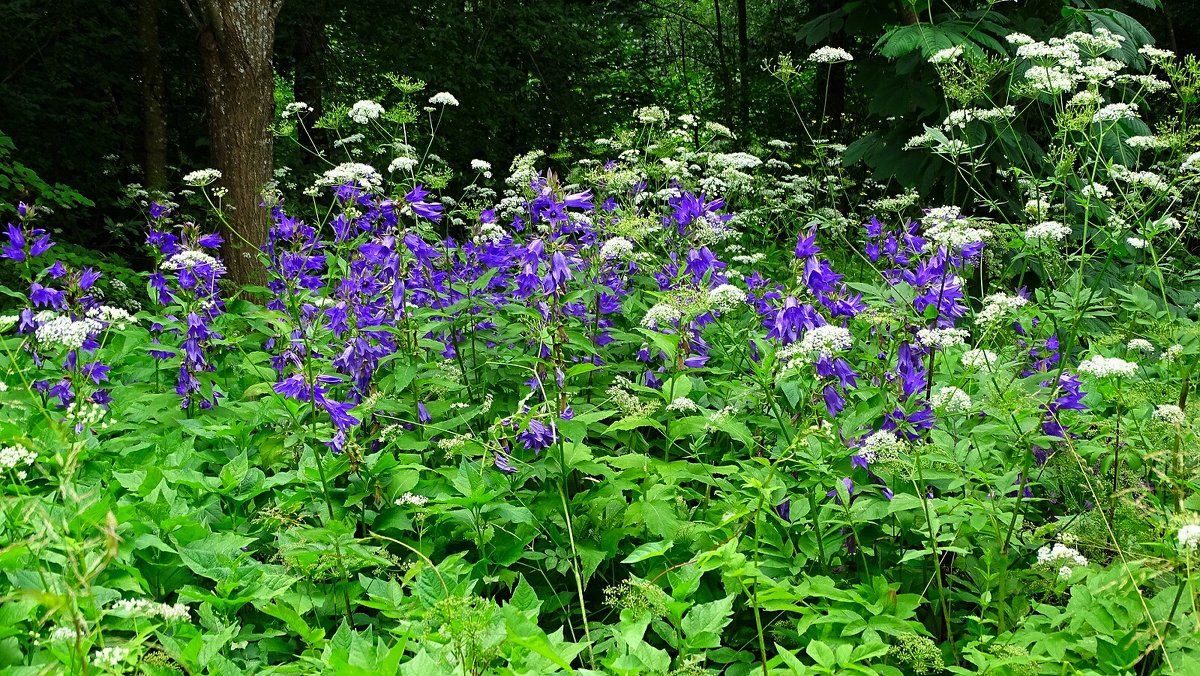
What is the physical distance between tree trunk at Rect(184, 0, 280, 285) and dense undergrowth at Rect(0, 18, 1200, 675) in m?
2.10

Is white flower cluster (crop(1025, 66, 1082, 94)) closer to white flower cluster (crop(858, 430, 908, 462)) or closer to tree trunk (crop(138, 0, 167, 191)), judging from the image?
white flower cluster (crop(858, 430, 908, 462))

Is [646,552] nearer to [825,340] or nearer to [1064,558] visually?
[825,340]

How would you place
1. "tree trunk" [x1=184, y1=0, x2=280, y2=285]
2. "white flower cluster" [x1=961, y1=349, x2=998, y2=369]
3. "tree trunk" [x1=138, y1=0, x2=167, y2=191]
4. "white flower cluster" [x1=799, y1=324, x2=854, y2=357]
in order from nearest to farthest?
"white flower cluster" [x1=799, y1=324, x2=854, y2=357], "white flower cluster" [x1=961, y1=349, x2=998, y2=369], "tree trunk" [x1=184, y1=0, x2=280, y2=285], "tree trunk" [x1=138, y1=0, x2=167, y2=191]

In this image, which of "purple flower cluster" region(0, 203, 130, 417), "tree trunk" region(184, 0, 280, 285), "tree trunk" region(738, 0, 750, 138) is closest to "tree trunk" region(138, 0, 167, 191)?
"tree trunk" region(184, 0, 280, 285)

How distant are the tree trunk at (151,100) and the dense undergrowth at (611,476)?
5.71 metres

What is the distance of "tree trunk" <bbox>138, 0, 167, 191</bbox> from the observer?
28.7 feet

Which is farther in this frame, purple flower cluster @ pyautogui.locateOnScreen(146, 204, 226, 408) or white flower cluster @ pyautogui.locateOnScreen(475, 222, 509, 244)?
white flower cluster @ pyautogui.locateOnScreen(475, 222, 509, 244)

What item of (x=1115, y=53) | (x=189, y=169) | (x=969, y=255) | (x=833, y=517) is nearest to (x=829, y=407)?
(x=833, y=517)

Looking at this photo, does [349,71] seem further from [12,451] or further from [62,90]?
[12,451]

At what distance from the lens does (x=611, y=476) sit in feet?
8.59

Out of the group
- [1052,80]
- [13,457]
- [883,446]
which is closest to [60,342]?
[13,457]

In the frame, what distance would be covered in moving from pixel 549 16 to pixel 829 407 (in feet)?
33.6

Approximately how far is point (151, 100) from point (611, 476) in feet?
27.6

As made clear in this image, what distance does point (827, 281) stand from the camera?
9.57 feet
